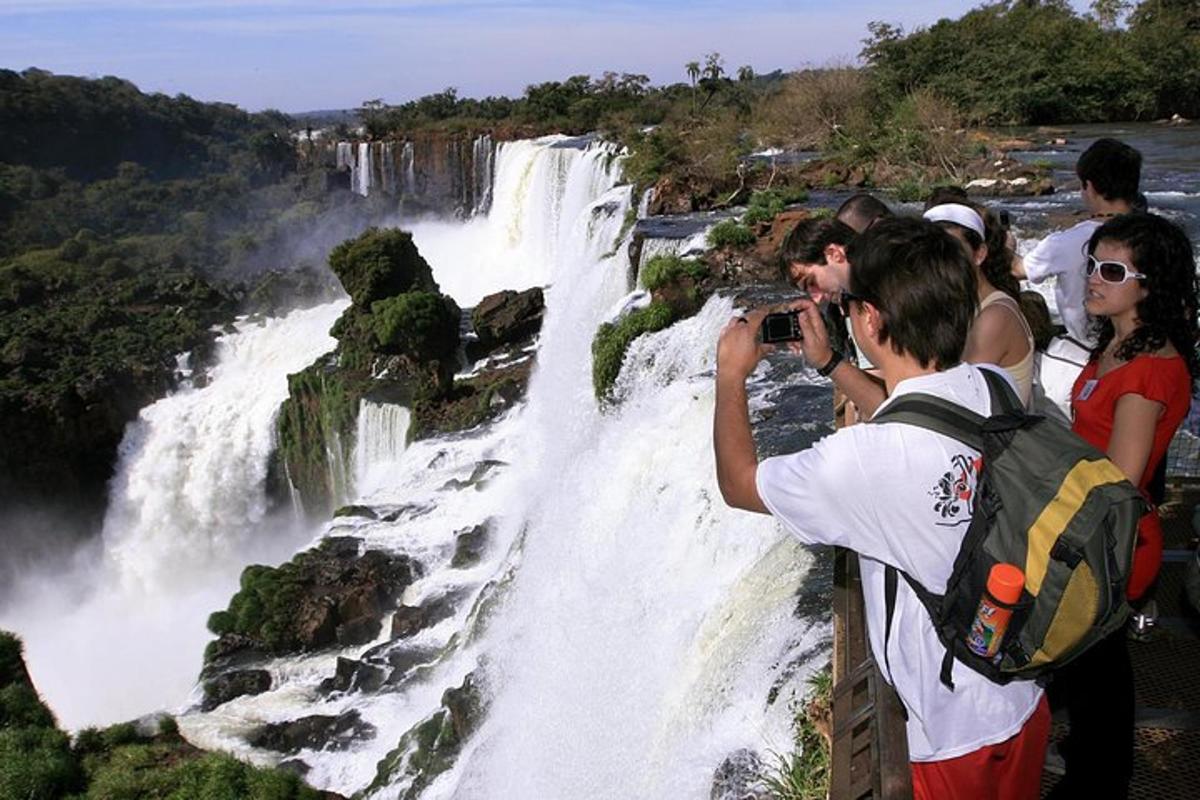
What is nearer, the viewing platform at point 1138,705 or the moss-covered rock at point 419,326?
the viewing platform at point 1138,705

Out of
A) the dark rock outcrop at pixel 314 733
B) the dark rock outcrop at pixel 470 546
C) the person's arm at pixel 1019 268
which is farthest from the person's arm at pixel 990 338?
the dark rock outcrop at pixel 470 546

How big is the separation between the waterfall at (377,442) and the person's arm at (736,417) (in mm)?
15525

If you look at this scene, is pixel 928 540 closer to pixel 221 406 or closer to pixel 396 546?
pixel 396 546

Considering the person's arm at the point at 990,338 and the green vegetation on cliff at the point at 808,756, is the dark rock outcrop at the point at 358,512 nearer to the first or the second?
the green vegetation on cliff at the point at 808,756

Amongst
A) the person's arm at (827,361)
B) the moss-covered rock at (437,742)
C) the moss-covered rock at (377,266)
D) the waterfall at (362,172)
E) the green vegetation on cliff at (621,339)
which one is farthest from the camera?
the waterfall at (362,172)

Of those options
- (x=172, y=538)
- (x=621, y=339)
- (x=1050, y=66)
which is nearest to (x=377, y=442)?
(x=172, y=538)

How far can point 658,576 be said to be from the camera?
6.28 m

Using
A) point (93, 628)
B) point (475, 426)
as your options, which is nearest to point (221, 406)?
point (93, 628)

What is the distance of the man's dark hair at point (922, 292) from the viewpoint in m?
1.81

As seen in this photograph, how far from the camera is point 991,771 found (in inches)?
75.5

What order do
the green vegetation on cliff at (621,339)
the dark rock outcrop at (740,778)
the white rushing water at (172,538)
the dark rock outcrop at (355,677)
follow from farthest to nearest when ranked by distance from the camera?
the white rushing water at (172,538), the dark rock outcrop at (355,677), the green vegetation on cliff at (621,339), the dark rock outcrop at (740,778)

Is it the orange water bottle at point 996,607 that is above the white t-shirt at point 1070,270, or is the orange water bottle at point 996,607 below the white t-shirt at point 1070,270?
below

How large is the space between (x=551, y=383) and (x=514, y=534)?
360 cm

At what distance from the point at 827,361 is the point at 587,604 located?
500 cm
